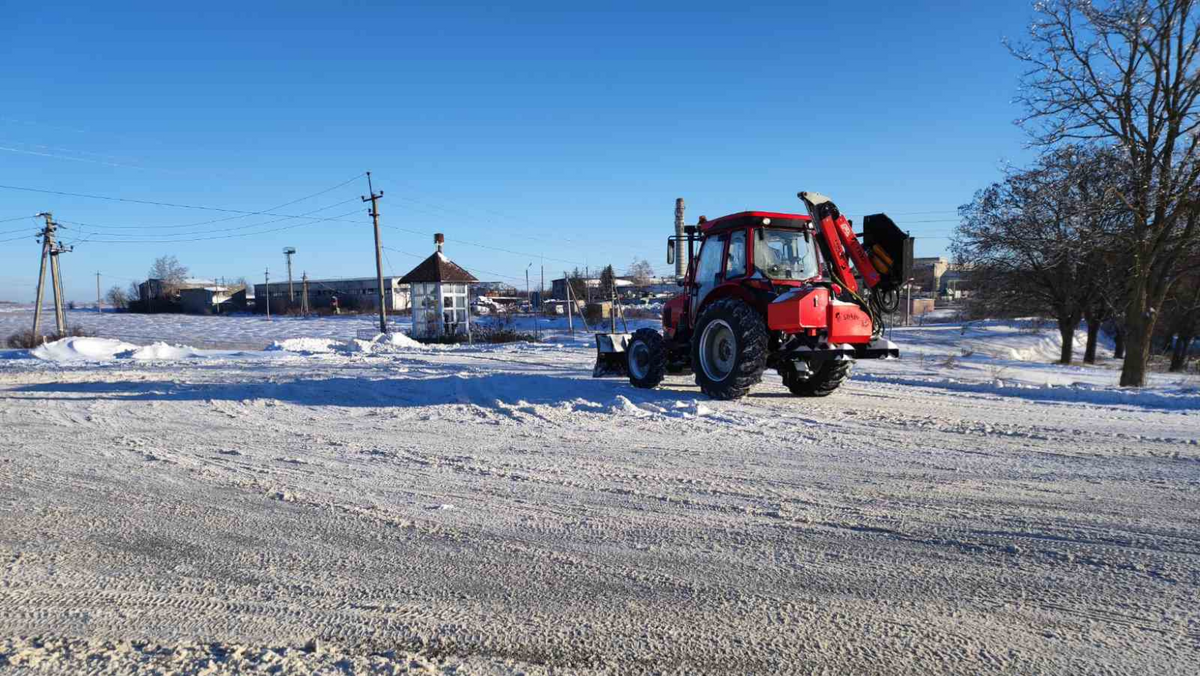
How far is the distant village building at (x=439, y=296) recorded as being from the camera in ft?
89.9

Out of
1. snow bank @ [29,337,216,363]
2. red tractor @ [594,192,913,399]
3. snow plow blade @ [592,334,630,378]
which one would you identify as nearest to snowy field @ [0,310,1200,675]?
red tractor @ [594,192,913,399]

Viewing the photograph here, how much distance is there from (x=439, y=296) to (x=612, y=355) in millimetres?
17004

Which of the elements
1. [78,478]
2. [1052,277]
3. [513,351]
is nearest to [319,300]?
[513,351]

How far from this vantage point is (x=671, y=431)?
7.17 meters

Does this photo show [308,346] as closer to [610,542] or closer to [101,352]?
[101,352]

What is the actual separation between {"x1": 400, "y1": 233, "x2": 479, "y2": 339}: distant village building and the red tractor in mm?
18620

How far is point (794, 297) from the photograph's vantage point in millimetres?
8461

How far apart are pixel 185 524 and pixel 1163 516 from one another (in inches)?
223

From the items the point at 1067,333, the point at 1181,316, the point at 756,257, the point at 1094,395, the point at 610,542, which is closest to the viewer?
the point at 610,542

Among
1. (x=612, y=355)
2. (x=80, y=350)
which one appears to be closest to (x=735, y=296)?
(x=612, y=355)

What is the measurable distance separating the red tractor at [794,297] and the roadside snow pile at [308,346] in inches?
619

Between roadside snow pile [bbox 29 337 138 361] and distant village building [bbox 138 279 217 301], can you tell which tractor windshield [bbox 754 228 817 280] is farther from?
distant village building [bbox 138 279 217 301]

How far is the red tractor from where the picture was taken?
8.66 metres

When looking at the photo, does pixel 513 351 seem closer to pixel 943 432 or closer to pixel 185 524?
pixel 943 432
